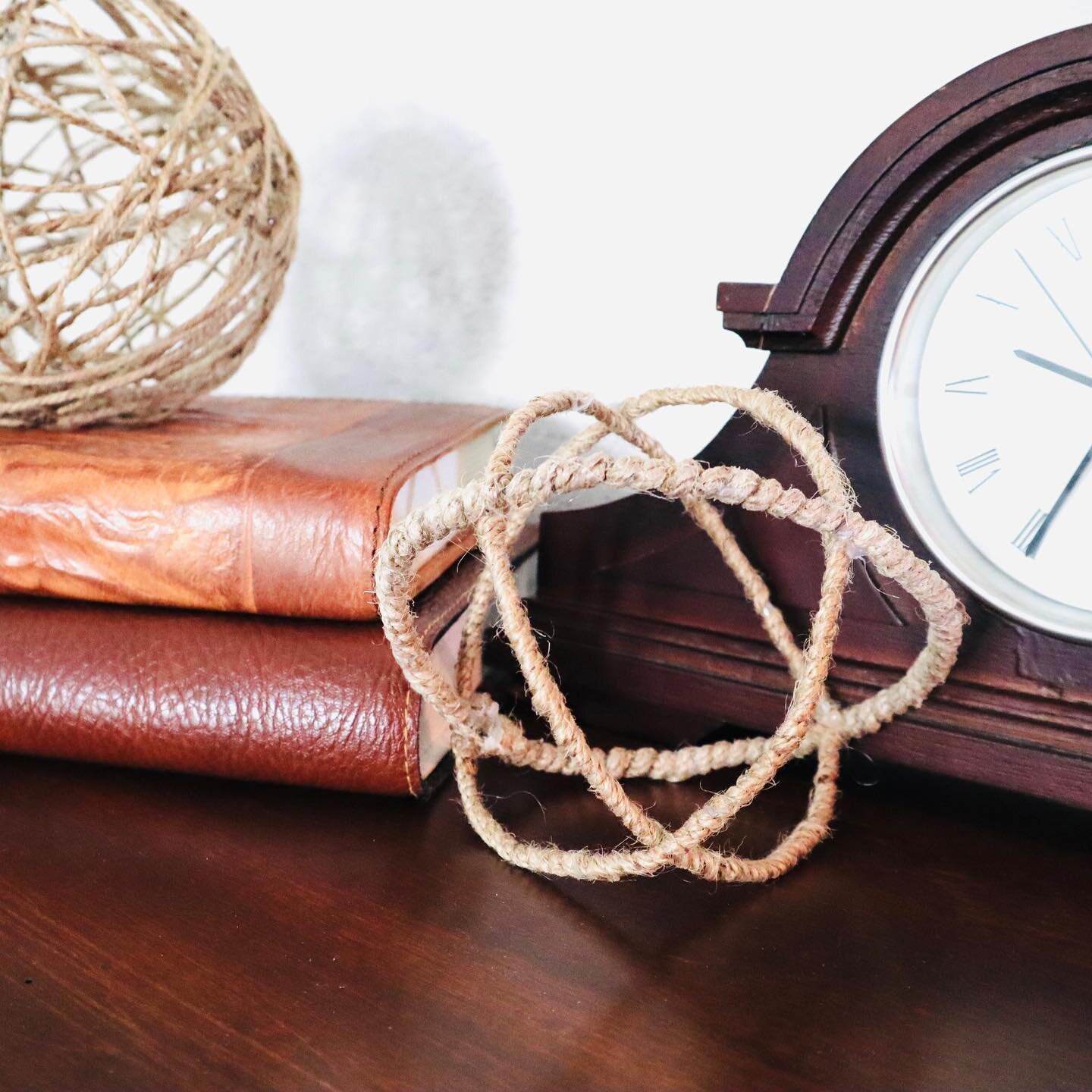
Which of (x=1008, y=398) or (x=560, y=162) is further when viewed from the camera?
(x=560, y=162)

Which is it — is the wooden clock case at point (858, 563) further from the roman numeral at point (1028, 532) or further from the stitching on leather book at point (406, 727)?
the stitching on leather book at point (406, 727)

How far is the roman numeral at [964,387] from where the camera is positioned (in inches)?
17.5

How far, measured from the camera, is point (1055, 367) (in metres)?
0.44

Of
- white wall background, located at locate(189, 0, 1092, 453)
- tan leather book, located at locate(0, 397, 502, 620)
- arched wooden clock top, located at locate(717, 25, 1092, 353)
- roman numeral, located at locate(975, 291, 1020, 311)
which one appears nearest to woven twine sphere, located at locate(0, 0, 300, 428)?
tan leather book, located at locate(0, 397, 502, 620)

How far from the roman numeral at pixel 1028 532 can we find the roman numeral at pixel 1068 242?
0.38 feet

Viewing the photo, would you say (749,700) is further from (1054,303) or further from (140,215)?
(140,215)

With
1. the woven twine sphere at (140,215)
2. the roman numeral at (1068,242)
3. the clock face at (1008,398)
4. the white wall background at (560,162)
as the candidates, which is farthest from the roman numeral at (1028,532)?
the woven twine sphere at (140,215)

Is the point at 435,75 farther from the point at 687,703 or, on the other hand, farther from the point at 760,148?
the point at 687,703

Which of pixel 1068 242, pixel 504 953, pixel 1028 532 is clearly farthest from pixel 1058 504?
pixel 504 953

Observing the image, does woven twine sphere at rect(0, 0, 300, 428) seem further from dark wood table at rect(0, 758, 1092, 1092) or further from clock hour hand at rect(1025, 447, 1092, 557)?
clock hour hand at rect(1025, 447, 1092, 557)

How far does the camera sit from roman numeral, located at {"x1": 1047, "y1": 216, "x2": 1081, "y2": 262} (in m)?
0.43

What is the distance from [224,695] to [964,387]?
0.39m

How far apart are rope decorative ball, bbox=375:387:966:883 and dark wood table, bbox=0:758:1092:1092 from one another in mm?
26

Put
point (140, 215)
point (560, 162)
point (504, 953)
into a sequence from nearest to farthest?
1. point (504, 953)
2. point (140, 215)
3. point (560, 162)
